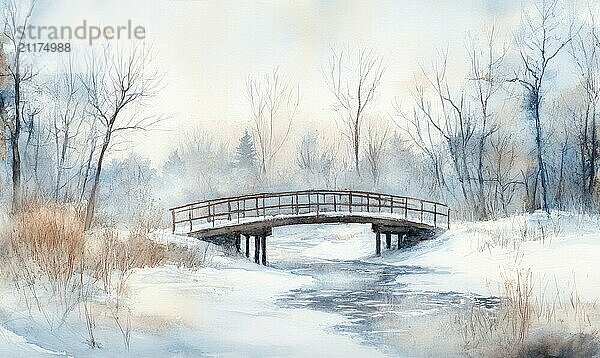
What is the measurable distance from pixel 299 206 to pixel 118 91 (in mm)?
1190

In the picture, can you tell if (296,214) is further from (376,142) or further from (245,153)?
(376,142)

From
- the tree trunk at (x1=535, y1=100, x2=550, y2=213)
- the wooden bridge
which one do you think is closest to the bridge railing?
the wooden bridge

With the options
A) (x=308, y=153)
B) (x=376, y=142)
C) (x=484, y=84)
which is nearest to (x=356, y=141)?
(x=376, y=142)

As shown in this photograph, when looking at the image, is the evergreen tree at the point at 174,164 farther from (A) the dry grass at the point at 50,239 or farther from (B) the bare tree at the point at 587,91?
(B) the bare tree at the point at 587,91

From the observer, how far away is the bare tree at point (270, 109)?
163 inches

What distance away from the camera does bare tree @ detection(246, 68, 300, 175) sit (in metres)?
4.14

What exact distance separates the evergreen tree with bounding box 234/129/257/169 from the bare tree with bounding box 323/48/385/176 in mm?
520

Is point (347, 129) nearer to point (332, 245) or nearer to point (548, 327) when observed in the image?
point (332, 245)

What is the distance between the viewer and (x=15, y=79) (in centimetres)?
411

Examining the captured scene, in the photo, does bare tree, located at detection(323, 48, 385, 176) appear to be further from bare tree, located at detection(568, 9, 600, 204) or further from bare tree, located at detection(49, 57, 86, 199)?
bare tree, located at detection(49, 57, 86, 199)

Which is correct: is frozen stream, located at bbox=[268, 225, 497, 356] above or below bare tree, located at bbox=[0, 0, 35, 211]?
below

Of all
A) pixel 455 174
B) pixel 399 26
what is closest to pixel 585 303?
pixel 455 174

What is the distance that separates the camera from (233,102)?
13.6 ft

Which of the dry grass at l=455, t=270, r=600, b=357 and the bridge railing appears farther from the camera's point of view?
the bridge railing
